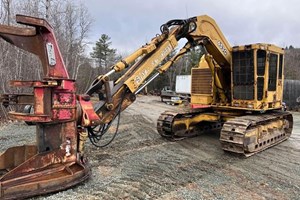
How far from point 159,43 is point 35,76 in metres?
11.7

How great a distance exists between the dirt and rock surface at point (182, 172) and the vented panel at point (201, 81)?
1.56 meters

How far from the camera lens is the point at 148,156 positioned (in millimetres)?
5711

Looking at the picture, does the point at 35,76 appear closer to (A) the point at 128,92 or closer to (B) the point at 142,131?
(B) the point at 142,131

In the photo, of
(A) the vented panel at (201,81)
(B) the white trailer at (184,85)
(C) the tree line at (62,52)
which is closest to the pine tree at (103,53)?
(C) the tree line at (62,52)

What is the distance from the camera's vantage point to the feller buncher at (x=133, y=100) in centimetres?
367

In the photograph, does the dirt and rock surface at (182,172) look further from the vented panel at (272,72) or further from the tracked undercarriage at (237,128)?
the vented panel at (272,72)

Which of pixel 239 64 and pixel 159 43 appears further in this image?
pixel 239 64

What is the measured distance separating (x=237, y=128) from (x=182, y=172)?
1770 millimetres

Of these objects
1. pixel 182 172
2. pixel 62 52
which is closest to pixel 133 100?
pixel 182 172

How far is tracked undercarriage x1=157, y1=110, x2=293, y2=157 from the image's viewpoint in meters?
5.84

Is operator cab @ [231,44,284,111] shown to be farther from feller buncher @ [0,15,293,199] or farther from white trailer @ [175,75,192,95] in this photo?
white trailer @ [175,75,192,95]

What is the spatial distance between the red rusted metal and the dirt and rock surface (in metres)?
0.24

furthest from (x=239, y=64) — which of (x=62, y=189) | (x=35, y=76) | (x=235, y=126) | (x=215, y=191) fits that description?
(x=35, y=76)

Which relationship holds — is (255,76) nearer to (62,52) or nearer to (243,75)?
(243,75)
